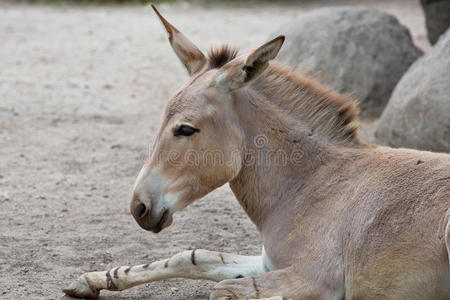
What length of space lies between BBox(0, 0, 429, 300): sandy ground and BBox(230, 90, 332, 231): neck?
91cm

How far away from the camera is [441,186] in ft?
14.7

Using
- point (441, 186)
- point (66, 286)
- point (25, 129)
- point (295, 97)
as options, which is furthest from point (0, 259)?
point (25, 129)

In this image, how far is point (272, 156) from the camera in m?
5.05

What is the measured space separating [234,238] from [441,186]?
2514 mm

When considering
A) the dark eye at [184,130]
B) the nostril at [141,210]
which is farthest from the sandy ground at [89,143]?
the dark eye at [184,130]

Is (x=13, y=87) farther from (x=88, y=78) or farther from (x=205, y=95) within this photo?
(x=205, y=95)

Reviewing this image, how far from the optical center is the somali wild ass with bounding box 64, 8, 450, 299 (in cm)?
445

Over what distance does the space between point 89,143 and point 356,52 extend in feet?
13.9

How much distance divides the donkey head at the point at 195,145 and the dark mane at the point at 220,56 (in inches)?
6.8

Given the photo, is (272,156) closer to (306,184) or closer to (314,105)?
(306,184)

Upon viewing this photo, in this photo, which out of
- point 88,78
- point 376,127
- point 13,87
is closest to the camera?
point 376,127

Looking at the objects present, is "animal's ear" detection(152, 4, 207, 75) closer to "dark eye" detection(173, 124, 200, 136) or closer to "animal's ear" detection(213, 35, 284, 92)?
"animal's ear" detection(213, 35, 284, 92)

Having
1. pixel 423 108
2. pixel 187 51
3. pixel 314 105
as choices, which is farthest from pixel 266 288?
pixel 423 108

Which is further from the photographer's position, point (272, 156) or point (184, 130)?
point (272, 156)
